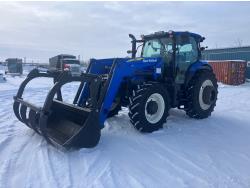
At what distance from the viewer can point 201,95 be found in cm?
762

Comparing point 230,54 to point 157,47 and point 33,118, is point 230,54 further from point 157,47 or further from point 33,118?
point 33,118

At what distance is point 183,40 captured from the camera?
7.06m

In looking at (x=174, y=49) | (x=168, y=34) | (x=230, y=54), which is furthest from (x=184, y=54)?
(x=230, y=54)

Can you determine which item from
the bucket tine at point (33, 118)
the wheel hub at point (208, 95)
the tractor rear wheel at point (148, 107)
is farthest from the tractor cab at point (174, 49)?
the bucket tine at point (33, 118)

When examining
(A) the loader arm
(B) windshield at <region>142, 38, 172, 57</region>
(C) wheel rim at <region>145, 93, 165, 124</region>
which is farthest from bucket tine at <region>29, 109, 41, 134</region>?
(B) windshield at <region>142, 38, 172, 57</region>

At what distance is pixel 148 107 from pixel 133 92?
0.44 m

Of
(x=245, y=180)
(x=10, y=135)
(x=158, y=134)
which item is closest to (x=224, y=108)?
(x=158, y=134)

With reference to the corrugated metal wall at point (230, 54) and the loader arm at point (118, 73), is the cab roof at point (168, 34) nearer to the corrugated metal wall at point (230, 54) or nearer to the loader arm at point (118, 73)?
the loader arm at point (118, 73)

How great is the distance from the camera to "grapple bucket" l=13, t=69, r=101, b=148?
459 centimetres

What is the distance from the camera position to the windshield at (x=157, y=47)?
23.0 ft

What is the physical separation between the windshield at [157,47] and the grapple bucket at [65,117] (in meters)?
2.22

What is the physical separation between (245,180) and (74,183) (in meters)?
2.22

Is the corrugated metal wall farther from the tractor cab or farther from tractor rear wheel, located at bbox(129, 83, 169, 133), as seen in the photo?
tractor rear wheel, located at bbox(129, 83, 169, 133)

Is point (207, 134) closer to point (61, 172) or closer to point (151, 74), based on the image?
point (151, 74)
